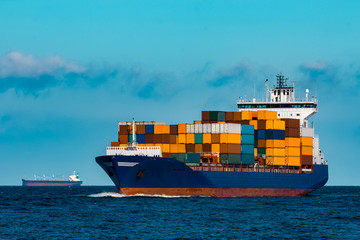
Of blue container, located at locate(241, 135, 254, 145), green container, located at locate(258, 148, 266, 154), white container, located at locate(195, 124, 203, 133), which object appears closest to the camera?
white container, located at locate(195, 124, 203, 133)

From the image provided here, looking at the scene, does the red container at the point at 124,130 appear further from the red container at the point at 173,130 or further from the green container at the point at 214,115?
the green container at the point at 214,115

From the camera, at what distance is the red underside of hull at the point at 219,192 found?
2368 inches

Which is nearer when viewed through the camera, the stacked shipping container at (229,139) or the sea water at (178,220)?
the sea water at (178,220)

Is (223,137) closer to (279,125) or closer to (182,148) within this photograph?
(182,148)

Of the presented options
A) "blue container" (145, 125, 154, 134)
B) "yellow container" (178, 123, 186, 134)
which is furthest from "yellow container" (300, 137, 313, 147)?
"blue container" (145, 125, 154, 134)

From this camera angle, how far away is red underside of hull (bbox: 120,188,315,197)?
197 feet

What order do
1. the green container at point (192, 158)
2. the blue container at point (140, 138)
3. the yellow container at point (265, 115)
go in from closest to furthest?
the green container at point (192, 158) < the blue container at point (140, 138) < the yellow container at point (265, 115)

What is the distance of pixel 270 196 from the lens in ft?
228

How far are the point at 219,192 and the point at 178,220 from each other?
19.8 m

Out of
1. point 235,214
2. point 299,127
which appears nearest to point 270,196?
point 299,127

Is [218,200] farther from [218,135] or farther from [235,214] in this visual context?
[235,214]

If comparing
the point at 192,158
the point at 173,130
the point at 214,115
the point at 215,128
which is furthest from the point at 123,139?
the point at 215,128

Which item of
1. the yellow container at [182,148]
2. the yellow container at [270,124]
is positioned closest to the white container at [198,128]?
the yellow container at [182,148]

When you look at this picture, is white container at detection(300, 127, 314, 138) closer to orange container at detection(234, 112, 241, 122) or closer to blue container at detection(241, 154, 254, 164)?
orange container at detection(234, 112, 241, 122)
